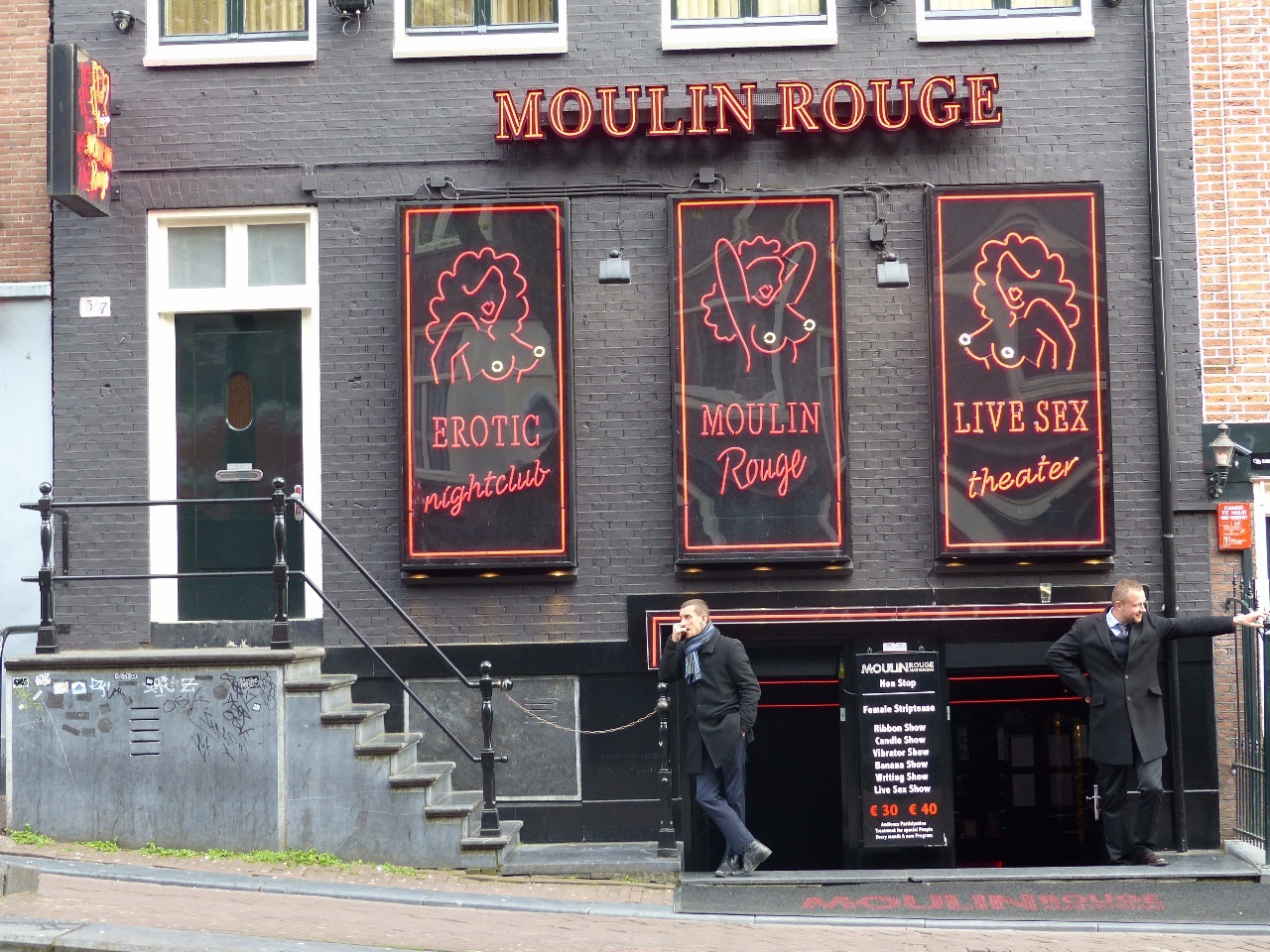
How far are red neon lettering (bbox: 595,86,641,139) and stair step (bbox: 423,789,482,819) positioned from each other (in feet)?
16.9

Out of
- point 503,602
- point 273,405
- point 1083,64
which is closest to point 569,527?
point 503,602

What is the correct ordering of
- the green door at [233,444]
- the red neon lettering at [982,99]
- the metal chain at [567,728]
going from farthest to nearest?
the green door at [233,444] < the red neon lettering at [982,99] < the metal chain at [567,728]

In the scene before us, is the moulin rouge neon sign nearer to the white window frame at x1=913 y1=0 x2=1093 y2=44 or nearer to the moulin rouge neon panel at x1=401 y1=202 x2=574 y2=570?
the white window frame at x1=913 y1=0 x2=1093 y2=44

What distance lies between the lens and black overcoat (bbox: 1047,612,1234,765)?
33.4 ft

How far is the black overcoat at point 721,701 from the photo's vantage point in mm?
9875

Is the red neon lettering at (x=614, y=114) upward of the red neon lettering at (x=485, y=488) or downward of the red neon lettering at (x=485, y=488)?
upward

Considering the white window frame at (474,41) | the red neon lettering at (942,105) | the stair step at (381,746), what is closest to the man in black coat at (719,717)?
the stair step at (381,746)

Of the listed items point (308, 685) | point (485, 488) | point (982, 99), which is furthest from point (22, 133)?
point (982, 99)

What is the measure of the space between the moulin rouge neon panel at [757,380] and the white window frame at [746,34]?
4.17 feet

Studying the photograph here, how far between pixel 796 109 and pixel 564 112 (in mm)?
1804

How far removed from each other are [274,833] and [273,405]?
3.50 meters

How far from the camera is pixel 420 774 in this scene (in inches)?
391

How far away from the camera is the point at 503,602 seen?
11148mm

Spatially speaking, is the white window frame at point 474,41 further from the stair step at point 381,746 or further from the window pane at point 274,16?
the stair step at point 381,746
